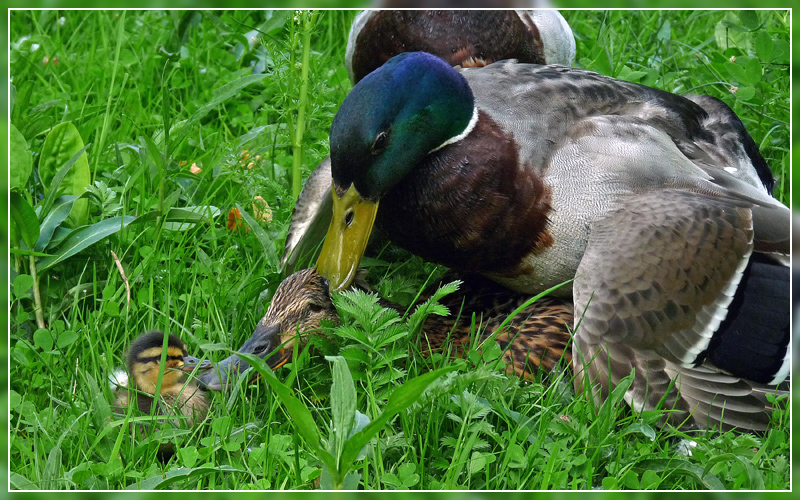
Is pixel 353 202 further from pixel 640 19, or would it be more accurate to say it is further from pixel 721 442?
pixel 640 19

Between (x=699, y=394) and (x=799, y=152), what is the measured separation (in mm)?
862

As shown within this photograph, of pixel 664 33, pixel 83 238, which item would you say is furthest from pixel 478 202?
pixel 664 33

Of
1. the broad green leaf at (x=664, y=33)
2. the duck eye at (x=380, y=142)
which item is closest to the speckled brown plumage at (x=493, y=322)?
the duck eye at (x=380, y=142)

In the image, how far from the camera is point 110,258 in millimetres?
3742

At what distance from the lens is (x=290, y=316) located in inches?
130

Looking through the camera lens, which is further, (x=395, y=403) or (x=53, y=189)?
(x=53, y=189)

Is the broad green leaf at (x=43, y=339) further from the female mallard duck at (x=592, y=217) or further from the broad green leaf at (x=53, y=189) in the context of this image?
the female mallard duck at (x=592, y=217)

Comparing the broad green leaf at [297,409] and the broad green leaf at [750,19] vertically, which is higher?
the broad green leaf at [750,19]

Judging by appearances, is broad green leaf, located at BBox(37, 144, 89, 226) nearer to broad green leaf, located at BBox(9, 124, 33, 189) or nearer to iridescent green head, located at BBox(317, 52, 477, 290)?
broad green leaf, located at BBox(9, 124, 33, 189)

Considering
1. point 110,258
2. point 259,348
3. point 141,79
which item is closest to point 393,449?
point 259,348

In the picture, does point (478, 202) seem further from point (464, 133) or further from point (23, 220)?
point (23, 220)

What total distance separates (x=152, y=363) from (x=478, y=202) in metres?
1.17

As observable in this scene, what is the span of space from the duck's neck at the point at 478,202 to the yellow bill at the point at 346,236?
0.48ft

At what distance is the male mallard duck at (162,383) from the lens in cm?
302
